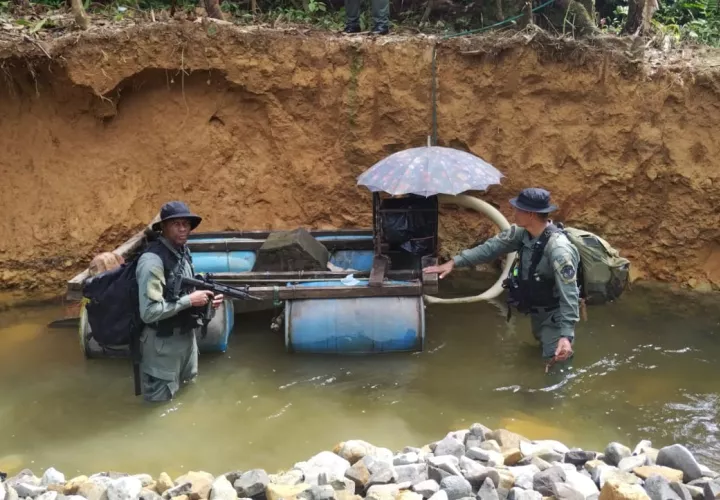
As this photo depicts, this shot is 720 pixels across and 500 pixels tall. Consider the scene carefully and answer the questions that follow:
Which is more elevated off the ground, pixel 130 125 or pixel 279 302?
pixel 130 125

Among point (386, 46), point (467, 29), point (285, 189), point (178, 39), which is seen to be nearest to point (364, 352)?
point (285, 189)

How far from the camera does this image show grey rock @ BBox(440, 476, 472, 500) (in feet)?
12.9

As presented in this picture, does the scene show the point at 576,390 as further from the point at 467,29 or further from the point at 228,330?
the point at 467,29

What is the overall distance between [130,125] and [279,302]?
12.3 feet

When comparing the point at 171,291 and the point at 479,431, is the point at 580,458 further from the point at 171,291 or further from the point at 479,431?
the point at 171,291

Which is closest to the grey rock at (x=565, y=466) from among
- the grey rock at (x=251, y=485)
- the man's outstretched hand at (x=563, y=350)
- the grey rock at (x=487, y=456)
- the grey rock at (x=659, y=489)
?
the grey rock at (x=487, y=456)

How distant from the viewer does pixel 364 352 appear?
606cm

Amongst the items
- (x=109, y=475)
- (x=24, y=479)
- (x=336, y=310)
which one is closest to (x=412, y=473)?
(x=109, y=475)

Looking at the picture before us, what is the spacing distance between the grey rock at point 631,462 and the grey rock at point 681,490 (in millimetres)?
295

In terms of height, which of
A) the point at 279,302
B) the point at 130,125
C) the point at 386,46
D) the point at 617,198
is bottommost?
the point at 279,302

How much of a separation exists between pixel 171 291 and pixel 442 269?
89.5 inches

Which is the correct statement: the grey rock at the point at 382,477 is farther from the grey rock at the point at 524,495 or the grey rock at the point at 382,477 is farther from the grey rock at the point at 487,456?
the grey rock at the point at 524,495

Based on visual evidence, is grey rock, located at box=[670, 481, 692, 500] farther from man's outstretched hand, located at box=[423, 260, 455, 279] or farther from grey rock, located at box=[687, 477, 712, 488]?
man's outstretched hand, located at box=[423, 260, 455, 279]

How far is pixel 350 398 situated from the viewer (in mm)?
5500
